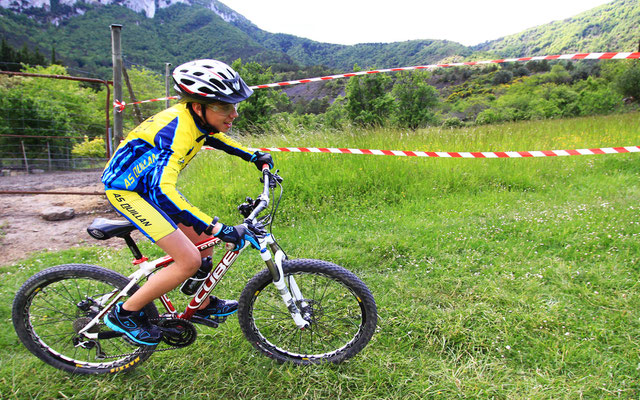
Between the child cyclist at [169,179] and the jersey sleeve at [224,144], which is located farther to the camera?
the jersey sleeve at [224,144]

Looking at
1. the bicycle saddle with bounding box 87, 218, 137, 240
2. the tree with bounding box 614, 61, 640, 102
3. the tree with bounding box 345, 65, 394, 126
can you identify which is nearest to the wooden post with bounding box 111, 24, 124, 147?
the bicycle saddle with bounding box 87, 218, 137, 240

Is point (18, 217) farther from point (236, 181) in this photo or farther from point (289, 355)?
point (289, 355)

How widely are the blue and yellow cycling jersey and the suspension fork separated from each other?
49cm

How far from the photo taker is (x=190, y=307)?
2.74 m

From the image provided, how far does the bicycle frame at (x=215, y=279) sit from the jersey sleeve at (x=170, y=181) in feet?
1.24

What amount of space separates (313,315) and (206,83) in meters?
1.96

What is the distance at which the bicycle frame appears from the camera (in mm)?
2580

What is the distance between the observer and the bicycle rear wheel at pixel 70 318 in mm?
2711

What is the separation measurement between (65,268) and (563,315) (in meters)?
4.36

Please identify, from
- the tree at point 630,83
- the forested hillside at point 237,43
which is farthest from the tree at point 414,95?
the forested hillside at point 237,43

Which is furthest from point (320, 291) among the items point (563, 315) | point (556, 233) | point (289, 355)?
point (556, 233)

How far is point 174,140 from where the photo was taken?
2.36m

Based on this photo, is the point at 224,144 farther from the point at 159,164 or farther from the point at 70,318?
the point at 70,318

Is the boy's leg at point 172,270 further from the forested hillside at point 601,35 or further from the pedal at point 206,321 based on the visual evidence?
the forested hillside at point 601,35
